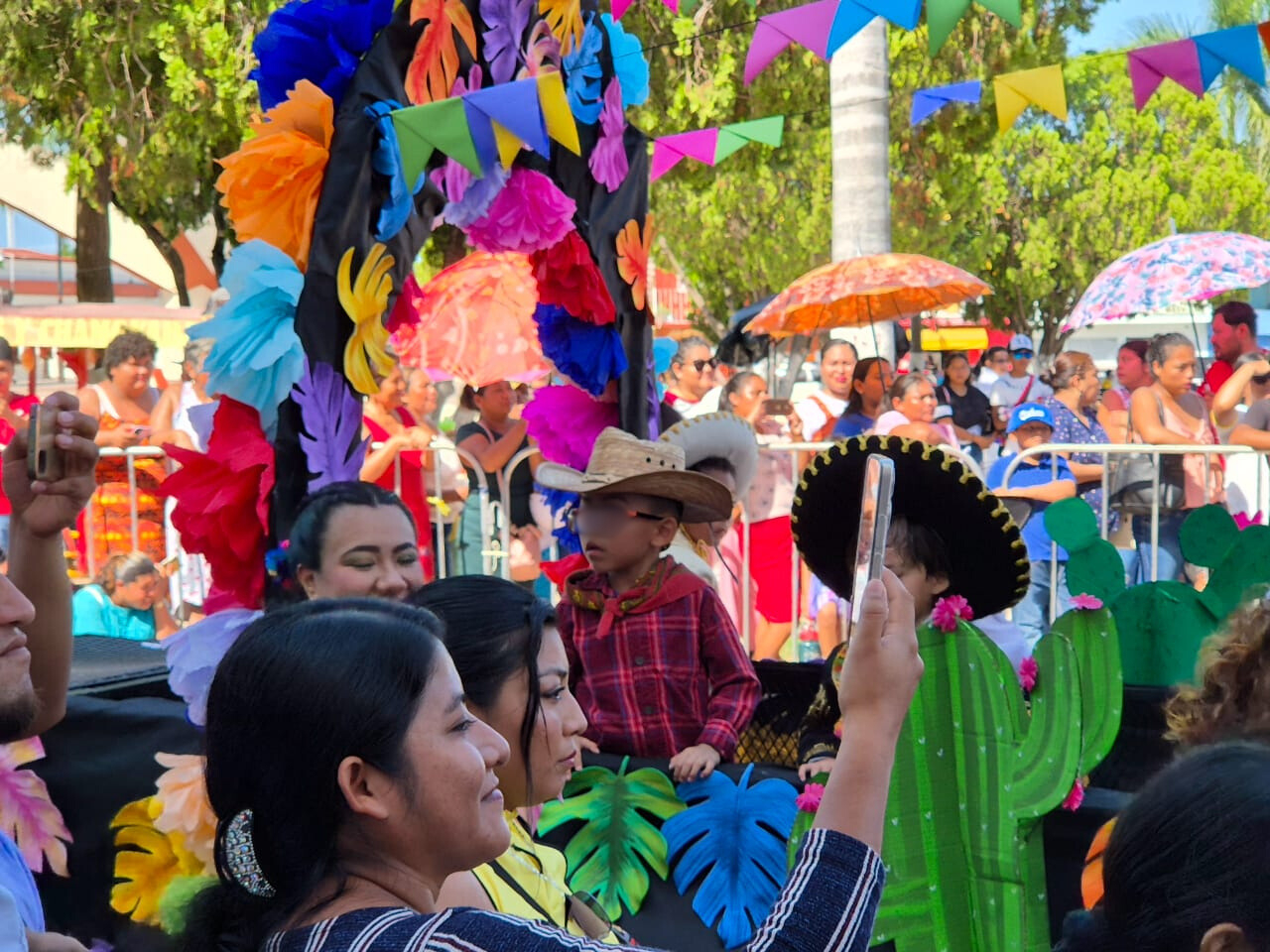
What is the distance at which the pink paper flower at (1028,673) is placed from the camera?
3.12 meters

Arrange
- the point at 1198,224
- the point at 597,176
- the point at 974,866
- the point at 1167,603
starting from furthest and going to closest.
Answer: the point at 1198,224, the point at 597,176, the point at 1167,603, the point at 974,866

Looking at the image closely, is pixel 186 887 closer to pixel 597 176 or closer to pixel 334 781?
pixel 334 781

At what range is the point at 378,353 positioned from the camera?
3.66 meters

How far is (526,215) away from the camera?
428cm

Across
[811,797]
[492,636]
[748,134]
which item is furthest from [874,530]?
[748,134]

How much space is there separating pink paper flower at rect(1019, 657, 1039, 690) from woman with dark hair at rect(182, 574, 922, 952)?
159 cm

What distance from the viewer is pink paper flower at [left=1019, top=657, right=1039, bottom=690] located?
10.2 feet

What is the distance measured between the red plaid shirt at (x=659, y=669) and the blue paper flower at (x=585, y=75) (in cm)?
138

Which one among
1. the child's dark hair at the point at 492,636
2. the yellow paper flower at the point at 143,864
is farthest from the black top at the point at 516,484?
the child's dark hair at the point at 492,636

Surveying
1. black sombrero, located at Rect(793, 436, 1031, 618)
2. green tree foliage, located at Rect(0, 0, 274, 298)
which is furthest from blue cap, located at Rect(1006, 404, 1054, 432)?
green tree foliage, located at Rect(0, 0, 274, 298)

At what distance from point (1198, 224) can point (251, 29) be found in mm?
20874

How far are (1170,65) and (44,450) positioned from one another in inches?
186

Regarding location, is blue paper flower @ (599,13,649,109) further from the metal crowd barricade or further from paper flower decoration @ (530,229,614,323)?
the metal crowd barricade

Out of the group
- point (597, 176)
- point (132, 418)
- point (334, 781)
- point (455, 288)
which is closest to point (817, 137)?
point (455, 288)
